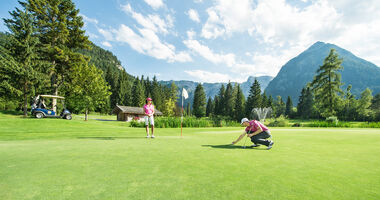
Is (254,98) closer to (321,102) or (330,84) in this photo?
(321,102)

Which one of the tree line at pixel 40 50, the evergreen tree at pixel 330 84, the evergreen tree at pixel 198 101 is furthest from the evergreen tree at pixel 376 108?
the tree line at pixel 40 50

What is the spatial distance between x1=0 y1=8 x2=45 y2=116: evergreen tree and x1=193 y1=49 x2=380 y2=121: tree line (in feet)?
170

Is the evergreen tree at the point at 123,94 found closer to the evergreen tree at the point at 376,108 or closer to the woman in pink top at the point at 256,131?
the woman in pink top at the point at 256,131

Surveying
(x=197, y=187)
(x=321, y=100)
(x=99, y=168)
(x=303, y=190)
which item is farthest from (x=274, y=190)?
(x=321, y=100)

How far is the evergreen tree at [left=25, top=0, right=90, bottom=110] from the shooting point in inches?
1048

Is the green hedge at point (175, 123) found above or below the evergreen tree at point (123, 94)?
below

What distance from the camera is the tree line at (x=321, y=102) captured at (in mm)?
35406

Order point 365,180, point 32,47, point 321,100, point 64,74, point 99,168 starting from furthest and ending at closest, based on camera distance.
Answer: point 321,100
point 64,74
point 32,47
point 99,168
point 365,180

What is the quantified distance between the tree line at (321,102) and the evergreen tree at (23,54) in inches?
2041

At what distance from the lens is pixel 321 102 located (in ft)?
122

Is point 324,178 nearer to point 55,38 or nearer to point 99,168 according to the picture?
point 99,168

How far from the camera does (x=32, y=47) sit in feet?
87.8

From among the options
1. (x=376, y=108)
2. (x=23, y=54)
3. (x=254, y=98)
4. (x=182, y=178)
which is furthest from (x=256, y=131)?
(x=376, y=108)

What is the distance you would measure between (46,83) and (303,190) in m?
36.5
